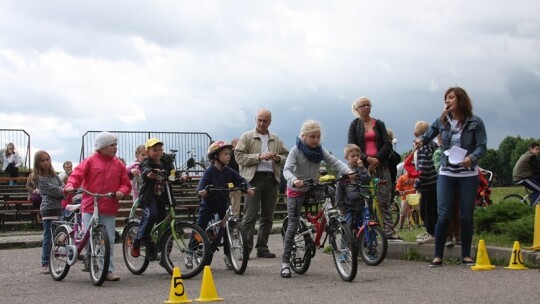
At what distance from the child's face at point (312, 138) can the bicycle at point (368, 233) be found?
0.80 meters

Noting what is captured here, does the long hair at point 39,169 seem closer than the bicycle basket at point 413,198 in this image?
Yes

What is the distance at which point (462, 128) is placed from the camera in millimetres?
10531

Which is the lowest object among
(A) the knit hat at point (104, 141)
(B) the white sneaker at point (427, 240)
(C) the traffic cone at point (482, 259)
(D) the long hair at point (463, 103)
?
(C) the traffic cone at point (482, 259)

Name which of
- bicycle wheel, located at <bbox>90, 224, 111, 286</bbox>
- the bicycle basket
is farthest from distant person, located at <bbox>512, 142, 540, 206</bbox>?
bicycle wheel, located at <bbox>90, 224, 111, 286</bbox>

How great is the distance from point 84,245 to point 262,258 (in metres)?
3.16

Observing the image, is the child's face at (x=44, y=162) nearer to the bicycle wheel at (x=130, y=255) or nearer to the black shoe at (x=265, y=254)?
the bicycle wheel at (x=130, y=255)

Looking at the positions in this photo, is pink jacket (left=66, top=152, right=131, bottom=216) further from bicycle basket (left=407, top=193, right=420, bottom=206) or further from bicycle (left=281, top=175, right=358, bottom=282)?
bicycle basket (left=407, top=193, right=420, bottom=206)

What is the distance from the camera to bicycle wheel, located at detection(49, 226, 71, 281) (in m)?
11.0

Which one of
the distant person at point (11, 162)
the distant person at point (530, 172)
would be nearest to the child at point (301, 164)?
the distant person at point (530, 172)

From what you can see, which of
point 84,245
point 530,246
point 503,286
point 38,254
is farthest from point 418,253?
point 38,254

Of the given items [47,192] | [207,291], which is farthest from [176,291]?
[47,192]

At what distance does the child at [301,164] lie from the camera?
34.0ft

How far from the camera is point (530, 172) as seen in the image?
19.2 meters

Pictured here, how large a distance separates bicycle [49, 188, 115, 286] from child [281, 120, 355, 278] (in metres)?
2.11
